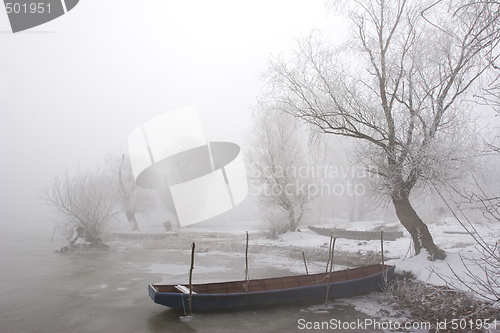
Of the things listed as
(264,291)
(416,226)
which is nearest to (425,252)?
(416,226)

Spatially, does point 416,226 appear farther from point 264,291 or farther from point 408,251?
point 264,291

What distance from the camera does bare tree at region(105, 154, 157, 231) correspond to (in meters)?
33.1

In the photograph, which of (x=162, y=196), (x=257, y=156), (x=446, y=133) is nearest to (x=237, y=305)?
(x=446, y=133)

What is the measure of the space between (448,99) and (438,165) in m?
2.21

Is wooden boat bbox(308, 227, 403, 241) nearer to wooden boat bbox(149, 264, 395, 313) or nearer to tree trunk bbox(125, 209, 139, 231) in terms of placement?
wooden boat bbox(149, 264, 395, 313)

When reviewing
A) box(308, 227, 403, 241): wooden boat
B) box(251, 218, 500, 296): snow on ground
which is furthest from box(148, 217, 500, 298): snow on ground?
box(308, 227, 403, 241): wooden boat

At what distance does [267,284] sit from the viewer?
910 centimetres

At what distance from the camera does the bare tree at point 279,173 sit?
69.0 ft

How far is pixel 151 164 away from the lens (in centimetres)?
3606

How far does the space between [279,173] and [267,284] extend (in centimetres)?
1278

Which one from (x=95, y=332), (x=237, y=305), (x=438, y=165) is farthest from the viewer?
(x=438, y=165)

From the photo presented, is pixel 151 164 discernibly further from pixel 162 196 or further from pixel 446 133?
pixel 446 133

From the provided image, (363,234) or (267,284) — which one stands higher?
(267,284)

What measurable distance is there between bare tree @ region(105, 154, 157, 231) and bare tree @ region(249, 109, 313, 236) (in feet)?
56.8
